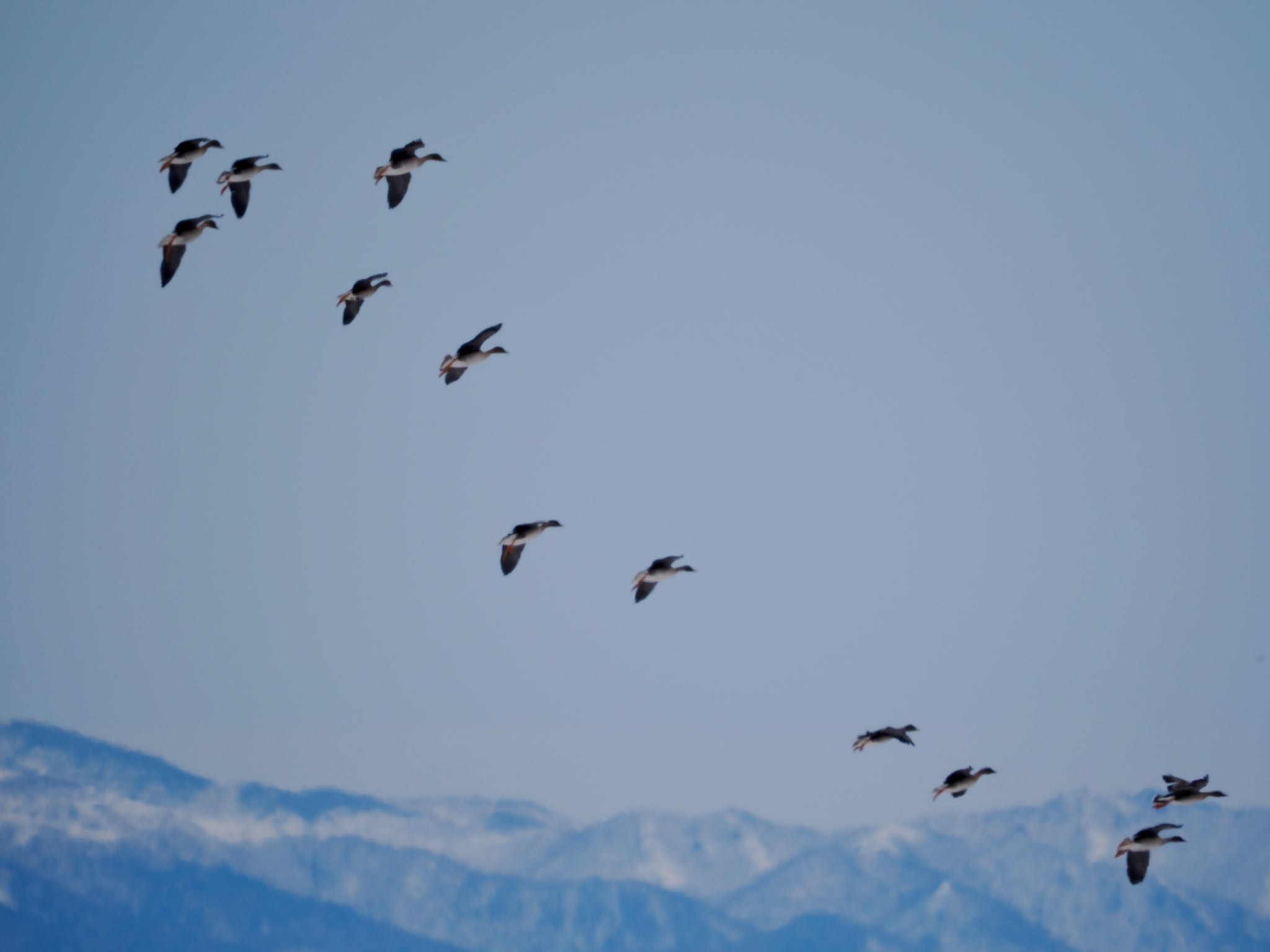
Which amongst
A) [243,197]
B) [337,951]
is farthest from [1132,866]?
[337,951]

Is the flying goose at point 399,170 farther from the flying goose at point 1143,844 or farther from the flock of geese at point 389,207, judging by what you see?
the flying goose at point 1143,844

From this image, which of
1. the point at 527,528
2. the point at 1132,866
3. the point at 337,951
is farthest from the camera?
the point at 337,951

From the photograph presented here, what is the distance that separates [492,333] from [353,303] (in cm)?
254

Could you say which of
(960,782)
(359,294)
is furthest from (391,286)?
(960,782)

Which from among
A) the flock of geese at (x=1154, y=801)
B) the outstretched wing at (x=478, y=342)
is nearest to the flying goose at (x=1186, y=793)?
the flock of geese at (x=1154, y=801)

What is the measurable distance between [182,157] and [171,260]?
1.76 meters

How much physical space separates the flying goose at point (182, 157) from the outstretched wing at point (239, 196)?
0.70 meters

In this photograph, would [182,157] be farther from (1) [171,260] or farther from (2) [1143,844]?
(2) [1143,844]

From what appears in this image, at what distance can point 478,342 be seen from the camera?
96.3ft

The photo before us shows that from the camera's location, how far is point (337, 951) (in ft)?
226

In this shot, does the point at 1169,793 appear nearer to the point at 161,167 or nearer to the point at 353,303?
the point at 353,303

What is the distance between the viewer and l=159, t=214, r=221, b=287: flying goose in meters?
28.9

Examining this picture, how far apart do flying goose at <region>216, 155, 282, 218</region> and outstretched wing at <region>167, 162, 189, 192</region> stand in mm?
634

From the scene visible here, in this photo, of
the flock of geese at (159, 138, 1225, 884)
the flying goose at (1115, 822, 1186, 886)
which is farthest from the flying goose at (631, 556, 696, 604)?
the flying goose at (1115, 822, 1186, 886)
